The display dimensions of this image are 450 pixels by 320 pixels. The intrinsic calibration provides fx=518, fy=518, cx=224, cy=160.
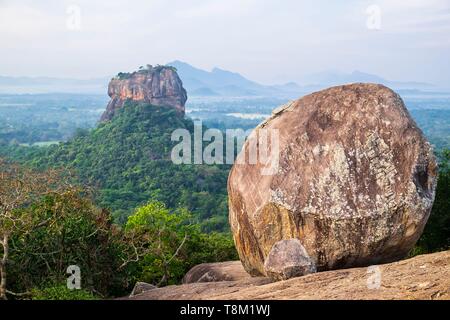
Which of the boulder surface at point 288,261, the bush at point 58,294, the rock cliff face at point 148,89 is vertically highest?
the rock cliff face at point 148,89

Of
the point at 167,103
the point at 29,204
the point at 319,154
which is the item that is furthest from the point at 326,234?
the point at 167,103

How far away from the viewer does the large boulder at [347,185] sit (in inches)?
373

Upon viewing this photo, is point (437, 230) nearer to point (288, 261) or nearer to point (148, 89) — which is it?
point (288, 261)

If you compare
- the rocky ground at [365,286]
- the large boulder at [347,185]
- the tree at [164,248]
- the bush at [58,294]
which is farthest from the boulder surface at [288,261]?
the tree at [164,248]

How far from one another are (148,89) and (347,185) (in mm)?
57728

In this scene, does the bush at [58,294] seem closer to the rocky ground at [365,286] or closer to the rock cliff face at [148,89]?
the rocky ground at [365,286]

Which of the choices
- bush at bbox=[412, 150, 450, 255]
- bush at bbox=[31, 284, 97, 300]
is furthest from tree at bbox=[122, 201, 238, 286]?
bush at bbox=[412, 150, 450, 255]

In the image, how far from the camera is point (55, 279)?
10.6 m

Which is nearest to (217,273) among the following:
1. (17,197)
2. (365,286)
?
(17,197)

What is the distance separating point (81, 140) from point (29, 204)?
4340 centimetres

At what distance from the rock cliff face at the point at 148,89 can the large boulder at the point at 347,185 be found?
180 ft

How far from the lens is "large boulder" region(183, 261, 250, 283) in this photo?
474 inches

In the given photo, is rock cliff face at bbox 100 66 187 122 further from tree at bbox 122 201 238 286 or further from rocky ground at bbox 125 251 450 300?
rocky ground at bbox 125 251 450 300

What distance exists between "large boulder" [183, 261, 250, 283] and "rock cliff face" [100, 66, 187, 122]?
51358 mm
